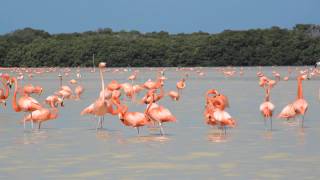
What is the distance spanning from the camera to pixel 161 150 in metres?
9.65

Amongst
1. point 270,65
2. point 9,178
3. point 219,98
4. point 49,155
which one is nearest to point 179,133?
point 219,98

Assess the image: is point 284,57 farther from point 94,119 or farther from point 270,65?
point 94,119

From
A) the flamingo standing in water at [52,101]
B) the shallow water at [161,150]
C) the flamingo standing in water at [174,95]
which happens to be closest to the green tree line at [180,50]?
the flamingo standing in water at [174,95]

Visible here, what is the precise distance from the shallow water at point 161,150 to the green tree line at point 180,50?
53621mm

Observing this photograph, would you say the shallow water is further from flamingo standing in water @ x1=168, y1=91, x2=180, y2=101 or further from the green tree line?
the green tree line

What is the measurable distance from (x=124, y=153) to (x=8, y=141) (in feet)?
6.67

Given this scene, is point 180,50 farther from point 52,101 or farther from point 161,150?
point 161,150

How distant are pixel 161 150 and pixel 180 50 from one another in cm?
6045

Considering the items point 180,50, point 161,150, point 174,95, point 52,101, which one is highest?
point 180,50

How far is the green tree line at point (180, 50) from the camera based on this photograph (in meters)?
67.2

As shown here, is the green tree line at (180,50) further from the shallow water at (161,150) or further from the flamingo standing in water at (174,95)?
the shallow water at (161,150)

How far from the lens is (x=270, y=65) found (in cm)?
6744

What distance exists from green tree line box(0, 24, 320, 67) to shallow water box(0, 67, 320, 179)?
Answer: 5362 centimetres

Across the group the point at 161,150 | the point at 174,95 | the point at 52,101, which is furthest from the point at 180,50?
the point at 161,150
